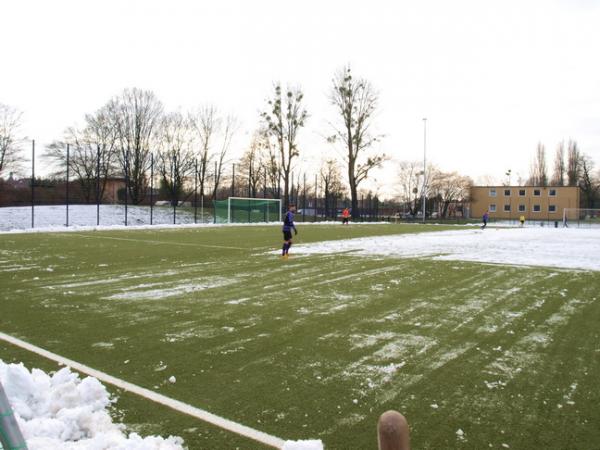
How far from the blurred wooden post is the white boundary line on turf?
1.81 meters

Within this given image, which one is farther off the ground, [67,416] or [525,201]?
[525,201]

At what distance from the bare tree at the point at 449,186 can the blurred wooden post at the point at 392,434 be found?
85.8m

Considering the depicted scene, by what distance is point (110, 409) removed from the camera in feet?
12.4

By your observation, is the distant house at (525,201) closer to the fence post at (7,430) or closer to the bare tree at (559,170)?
the bare tree at (559,170)

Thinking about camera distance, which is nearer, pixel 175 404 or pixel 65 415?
pixel 65 415

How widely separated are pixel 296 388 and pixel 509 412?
69.9 inches

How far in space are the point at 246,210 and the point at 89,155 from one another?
20.4 metres

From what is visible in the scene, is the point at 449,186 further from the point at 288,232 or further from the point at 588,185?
the point at 288,232

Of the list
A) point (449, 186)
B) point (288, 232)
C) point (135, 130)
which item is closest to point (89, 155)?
point (135, 130)

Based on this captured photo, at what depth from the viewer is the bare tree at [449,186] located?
84.4 m

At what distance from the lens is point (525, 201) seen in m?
79.7

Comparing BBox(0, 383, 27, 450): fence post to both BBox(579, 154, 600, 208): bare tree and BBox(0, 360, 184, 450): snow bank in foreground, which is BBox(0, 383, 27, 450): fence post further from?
BBox(579, 154, 600, 208): bare tree

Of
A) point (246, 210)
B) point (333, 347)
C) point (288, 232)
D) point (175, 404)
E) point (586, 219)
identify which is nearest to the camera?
point (175, 404)

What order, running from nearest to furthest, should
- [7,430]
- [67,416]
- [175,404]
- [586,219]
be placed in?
[7,430]
[67,416]
[175,404]
[586,219]
